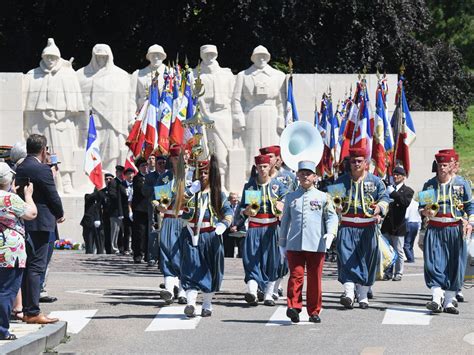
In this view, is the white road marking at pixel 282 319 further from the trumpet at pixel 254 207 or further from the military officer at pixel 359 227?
the trumpet at pixel 254 207

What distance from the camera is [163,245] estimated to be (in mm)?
16562


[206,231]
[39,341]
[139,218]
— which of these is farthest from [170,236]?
[139,218]

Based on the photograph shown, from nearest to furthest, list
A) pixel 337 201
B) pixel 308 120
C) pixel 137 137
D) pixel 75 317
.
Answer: pixel 75 317, pixel 337 201, pixel 137 137, pixel 308 120

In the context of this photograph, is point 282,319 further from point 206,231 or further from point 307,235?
point 206,231

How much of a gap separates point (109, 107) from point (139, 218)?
6364mm

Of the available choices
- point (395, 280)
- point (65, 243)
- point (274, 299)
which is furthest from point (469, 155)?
point (274, 299)

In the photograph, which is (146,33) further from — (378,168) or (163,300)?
(163,300)

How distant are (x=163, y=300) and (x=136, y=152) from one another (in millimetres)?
9481

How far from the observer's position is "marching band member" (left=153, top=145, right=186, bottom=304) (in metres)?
16.0

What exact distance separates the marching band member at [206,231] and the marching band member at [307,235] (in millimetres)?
751

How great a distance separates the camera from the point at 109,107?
29281 mm

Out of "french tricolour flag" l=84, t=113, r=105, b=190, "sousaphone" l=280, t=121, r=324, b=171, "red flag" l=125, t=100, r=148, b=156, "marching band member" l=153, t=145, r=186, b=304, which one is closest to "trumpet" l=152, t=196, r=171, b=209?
"marching band member" l=153, t=145, r=186, b=304

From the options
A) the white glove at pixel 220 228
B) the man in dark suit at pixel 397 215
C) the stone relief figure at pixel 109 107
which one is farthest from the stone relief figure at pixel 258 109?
the white glove at pixel 220 228

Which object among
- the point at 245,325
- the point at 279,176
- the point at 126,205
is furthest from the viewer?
the point at 126,205
